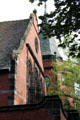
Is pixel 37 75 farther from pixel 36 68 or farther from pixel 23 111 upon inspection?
pixel 23 111

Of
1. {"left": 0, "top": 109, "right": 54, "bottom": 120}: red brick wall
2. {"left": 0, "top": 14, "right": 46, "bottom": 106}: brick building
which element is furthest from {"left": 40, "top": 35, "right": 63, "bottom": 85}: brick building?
{"left": 0, "top": 109, "right": 54, "bottom": 120}: red brick wall

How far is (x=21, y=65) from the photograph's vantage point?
707 inches

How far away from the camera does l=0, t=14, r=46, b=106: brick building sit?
1606 centimetres

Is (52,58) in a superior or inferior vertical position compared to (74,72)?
superior

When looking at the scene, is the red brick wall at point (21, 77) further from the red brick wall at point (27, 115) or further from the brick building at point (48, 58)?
the brick building at point (48, 58)

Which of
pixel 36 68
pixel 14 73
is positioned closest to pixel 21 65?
pixel 14 73

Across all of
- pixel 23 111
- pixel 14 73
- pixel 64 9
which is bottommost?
pixel 23 111

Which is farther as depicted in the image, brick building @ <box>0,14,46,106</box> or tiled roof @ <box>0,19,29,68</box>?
tiled roof @ <box>0,19,29,68</box>

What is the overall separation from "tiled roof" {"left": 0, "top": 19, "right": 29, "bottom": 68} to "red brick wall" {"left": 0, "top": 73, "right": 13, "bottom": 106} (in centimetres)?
73

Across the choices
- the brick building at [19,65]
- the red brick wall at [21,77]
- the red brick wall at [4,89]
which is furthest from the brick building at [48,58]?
the red brick wall at [4,89]

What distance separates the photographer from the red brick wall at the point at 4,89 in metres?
15.7

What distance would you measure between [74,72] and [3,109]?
39.7ft

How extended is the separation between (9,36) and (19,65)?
14.2ft

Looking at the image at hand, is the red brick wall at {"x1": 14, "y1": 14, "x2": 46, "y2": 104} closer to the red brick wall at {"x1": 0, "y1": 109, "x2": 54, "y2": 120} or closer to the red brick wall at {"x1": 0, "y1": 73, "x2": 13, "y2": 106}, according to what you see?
the red brick wall at {"x1": 0, "y1": 73, "x2": 13, "y2": 106}
